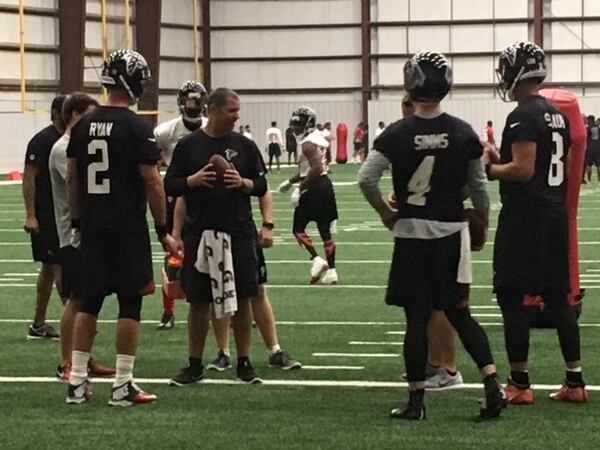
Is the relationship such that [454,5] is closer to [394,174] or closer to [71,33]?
[71,33]

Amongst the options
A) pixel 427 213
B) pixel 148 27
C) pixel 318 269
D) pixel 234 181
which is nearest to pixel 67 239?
pixel 234 181

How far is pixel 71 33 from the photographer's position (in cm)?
4269

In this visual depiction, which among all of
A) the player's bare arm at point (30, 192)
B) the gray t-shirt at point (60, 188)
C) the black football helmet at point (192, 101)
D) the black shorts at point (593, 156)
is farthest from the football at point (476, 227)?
the black shorts at point (593, 156)

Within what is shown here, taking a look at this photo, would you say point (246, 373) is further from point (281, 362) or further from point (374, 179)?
point (374, 179)

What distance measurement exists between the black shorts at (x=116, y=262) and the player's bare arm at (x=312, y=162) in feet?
21.3

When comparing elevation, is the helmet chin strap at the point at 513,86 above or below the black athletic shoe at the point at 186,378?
above

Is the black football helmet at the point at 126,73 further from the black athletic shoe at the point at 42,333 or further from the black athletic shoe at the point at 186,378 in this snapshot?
the black athletic shoe at the point at 42,333

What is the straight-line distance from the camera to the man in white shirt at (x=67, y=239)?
30.6ft

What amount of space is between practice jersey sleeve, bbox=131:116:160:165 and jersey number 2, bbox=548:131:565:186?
87.4 inches

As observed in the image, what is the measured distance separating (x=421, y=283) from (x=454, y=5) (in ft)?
141

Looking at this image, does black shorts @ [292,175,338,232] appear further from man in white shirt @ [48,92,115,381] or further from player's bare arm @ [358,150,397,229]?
player's bare arm @ [358,150,397,229]

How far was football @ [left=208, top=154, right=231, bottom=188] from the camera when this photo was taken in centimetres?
887

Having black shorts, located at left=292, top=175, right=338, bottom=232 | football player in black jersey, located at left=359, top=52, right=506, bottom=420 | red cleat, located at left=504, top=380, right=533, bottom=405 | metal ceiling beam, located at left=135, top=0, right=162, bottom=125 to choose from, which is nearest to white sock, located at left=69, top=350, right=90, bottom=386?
football player in black jersey, located at left=359, top=52, right=506, bottom=420

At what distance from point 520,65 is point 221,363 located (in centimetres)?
289
